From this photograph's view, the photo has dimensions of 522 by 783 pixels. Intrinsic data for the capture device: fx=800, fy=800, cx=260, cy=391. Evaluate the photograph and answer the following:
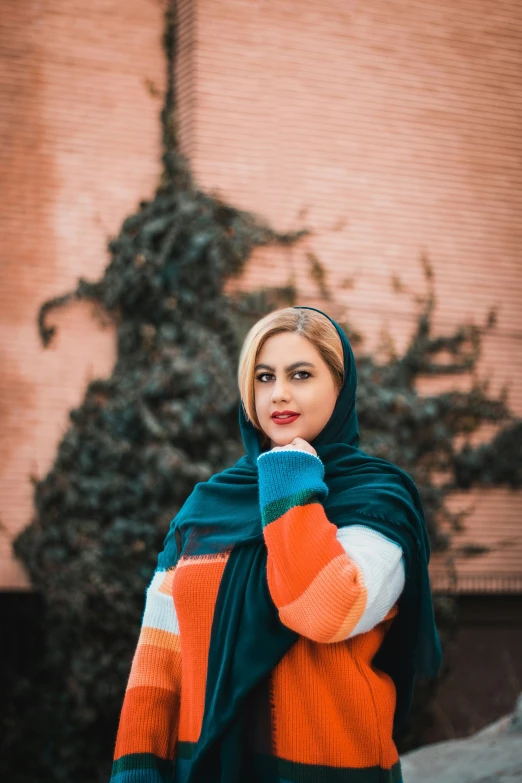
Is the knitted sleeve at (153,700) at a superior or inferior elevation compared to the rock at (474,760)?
superior

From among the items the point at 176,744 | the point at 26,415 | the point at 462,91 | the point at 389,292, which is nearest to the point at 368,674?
the point at 176,744

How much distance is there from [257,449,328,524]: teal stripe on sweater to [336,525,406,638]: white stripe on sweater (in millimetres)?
109

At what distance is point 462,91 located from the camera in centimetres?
706

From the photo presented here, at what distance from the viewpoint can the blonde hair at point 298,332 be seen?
186 centimetres

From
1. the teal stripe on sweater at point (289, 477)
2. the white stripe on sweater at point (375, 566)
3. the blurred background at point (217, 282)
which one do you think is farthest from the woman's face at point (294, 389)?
the blurred background at point (217, 282)

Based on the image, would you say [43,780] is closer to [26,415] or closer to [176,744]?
[26,415]

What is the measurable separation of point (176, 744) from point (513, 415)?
220 inches

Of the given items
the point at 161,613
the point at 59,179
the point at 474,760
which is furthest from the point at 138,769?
the point at 59,179

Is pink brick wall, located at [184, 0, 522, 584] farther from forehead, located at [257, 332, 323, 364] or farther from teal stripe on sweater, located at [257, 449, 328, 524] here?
teal stripe on sweater, located at [257, 449, 328, 524]

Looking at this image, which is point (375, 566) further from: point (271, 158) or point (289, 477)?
point (271, 158)

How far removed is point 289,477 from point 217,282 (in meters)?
4.56

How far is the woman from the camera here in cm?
160

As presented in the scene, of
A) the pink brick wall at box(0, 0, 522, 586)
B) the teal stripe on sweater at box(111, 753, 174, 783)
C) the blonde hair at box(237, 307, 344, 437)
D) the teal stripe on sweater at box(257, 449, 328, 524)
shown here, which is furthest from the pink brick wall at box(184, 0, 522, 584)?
the teal stripe on sweater at box(111, 753, 174, 783)

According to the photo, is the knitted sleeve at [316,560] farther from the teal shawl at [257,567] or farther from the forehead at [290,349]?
the forehead at [290,349]
